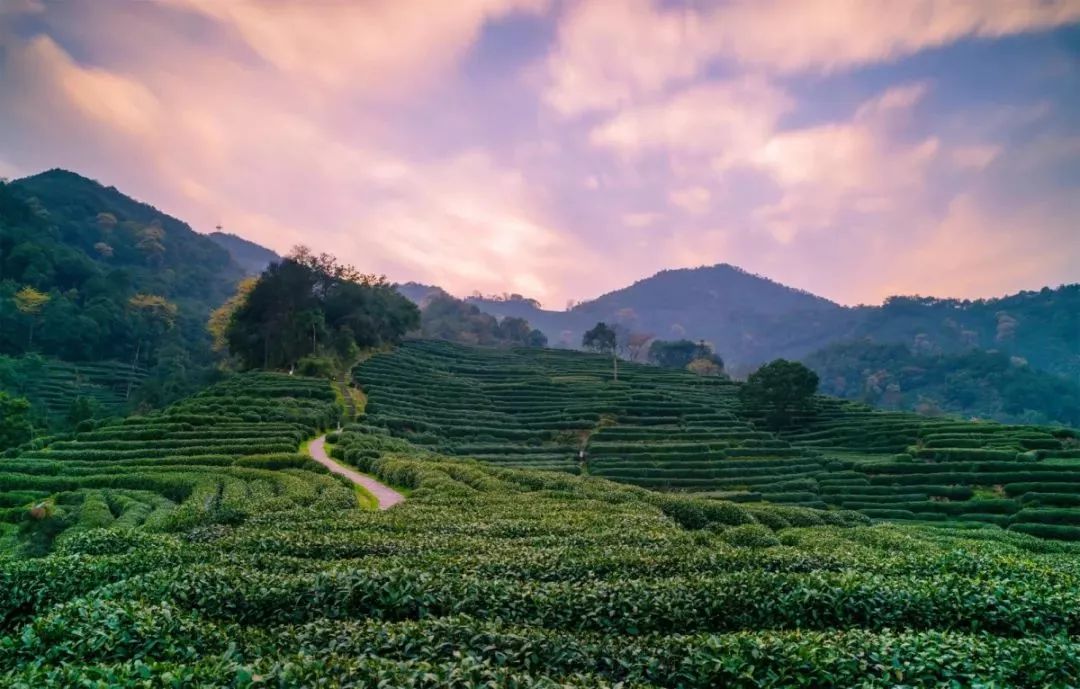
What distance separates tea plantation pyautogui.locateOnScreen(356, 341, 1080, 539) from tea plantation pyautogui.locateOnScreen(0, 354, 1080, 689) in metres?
13.8

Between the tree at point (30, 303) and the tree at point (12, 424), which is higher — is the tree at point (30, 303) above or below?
above

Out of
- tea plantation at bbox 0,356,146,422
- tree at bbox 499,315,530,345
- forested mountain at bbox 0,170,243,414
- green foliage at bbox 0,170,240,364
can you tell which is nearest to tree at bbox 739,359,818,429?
forested mountain at bbox 0,170,243,414

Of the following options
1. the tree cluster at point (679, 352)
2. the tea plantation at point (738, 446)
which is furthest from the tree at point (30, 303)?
the tree cluster at point (679, 352)

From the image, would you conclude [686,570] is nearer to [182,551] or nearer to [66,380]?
[182,551]

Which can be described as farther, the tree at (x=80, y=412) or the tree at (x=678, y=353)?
the tree at (x=678, y=353)

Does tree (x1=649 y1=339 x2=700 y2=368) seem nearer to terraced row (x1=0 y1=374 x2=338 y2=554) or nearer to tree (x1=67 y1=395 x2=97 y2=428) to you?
terraced row (x1=0 y1=374 x2=338 y2=554)

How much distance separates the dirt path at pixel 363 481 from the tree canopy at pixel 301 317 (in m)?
27.2

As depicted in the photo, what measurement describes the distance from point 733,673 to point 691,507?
1584 cm

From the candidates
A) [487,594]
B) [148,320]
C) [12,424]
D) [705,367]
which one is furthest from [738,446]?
[148,320]

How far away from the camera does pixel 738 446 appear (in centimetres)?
4831

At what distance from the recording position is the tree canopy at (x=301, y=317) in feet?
198

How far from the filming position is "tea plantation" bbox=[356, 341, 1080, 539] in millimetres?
35719

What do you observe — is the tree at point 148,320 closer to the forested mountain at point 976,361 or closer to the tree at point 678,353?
the forested mountain at point 976,361

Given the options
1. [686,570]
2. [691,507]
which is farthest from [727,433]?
[686,570]
